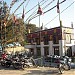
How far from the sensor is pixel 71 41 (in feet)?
123

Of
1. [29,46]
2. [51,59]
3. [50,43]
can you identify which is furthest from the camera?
[29,46]

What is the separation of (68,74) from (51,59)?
6811 mm

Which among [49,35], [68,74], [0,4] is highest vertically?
[0,4]

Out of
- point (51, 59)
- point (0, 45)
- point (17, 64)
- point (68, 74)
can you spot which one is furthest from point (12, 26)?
point (68, 74)

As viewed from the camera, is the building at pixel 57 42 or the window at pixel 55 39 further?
the window at pixel 55 39

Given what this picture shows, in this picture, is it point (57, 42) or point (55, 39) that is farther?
point (55, 39)

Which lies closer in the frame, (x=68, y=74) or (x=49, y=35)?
(x=68, y=74)

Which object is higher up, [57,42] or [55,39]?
[55,39]

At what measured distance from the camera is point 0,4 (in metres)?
30.4

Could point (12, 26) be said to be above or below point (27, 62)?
above

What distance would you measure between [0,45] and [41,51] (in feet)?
43.1

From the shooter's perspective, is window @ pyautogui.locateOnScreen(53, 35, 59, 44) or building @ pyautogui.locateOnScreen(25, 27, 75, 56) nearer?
building @ pyautogui.locateOnScreen(25, 27, 75, 56)

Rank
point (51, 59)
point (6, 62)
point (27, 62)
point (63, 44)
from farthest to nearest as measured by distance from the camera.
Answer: point (63, 44), point (51, 59), point (6, 62), point (27, 62)

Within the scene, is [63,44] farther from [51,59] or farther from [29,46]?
[51,59]
